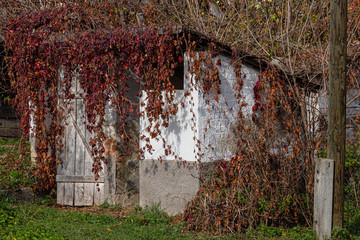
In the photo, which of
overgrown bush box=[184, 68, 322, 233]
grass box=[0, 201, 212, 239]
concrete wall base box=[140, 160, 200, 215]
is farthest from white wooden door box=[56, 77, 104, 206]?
overgrown bush box=[184, 68, 322, 233]

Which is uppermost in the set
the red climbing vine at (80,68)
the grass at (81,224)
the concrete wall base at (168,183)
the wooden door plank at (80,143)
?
the red climbing vine at (80,68)

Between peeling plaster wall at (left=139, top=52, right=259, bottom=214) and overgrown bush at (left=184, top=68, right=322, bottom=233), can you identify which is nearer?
overgrown bush at (left=184, top=68, right=322, bottom=233)

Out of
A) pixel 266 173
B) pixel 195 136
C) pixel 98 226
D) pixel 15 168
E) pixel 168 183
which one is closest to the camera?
pixel 98 226

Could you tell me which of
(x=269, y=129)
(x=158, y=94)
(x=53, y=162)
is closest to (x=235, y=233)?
(x=269, y=129)

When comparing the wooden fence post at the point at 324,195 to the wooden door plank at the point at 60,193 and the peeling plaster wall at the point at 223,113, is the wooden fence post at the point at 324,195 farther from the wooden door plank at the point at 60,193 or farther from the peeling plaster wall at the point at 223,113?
the wooden door plank at the point at 60,193

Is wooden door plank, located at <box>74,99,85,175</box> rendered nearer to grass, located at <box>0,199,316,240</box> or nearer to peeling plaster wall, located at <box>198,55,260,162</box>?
grass, located at <box>0,199,316,240</box>

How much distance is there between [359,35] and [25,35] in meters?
6.66

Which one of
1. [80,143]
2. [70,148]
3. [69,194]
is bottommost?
[69,194]

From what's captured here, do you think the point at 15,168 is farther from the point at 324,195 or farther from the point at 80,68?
the point at 324,195

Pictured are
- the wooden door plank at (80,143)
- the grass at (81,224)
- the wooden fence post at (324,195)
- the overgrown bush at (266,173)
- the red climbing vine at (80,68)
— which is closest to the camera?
the wooden fence post at (324,195)

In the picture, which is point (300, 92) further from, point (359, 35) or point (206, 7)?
point (206, 7)

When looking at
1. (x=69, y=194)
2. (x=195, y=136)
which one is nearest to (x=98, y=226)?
(x=69, y=194)

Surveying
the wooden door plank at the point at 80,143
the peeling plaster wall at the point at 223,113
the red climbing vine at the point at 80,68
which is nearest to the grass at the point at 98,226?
the wooden door plank at the point at 80,143

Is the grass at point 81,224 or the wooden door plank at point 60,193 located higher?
the wooden door plank at point 60,193
